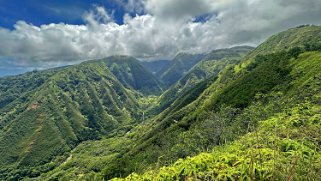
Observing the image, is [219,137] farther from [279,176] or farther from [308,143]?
[279,176]

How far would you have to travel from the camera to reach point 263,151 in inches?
682

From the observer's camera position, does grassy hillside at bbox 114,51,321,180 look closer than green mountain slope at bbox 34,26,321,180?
Yes

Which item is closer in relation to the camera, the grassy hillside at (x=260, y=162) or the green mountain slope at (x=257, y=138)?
the grassy hillside at (x=260, y=162)

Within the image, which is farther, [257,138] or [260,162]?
[260,162]

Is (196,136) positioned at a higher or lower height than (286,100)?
lower

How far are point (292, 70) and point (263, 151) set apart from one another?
19982 cm

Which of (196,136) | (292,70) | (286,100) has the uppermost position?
(292,70)

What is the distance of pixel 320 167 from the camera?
1295 cm

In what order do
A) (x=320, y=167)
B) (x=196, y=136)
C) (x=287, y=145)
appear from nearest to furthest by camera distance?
1. (x=320, y=167)
2. (x=287, y=145)
3. (x=196, y=136)

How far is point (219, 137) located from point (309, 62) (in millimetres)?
110428

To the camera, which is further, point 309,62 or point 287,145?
point 309,62

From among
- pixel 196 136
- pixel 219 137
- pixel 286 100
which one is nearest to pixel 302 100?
pixel 286 100

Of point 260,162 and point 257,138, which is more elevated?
point 257,138

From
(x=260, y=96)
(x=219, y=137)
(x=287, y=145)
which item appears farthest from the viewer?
(x=260, y=96)
